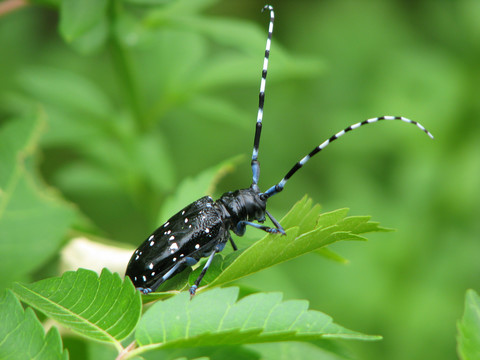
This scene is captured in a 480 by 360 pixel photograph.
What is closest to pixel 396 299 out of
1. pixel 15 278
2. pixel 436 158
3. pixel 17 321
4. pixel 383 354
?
pixel 383 354

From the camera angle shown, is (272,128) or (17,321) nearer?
(17,321)

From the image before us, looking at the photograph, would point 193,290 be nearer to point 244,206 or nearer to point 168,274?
point 168,274

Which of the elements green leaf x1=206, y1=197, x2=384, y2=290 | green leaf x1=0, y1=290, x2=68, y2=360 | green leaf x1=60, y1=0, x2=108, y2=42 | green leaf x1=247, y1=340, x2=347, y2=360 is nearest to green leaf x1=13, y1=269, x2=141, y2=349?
green leaf x1=0, y1=290, x2=68, y2=360

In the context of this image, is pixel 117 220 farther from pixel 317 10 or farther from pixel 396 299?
pixel 317 10

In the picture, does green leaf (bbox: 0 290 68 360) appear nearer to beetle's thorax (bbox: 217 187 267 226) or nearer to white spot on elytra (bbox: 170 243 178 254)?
white spot on elytra (bbox: 170 243 178 254)

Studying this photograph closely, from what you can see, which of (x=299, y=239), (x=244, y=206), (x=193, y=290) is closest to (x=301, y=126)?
(x=244, y=206)

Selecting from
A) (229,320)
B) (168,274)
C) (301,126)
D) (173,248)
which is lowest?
(229,320)
